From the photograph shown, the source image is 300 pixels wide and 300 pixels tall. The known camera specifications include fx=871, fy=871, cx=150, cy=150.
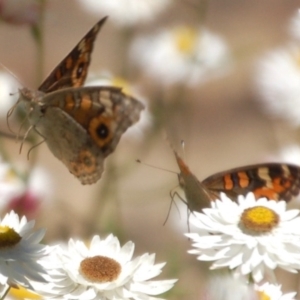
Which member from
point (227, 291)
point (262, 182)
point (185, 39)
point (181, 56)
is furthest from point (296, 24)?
point (185, 39)

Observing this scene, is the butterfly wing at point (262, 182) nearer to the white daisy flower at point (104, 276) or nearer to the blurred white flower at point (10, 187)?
the white daisy flower at point (104, 276)

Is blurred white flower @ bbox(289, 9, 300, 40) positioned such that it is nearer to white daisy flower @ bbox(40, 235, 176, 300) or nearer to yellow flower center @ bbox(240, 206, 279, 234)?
yellow flower center @ bbox(240, 206, 279, 234)

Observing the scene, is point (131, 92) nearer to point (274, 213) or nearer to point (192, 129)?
point (274, 213)

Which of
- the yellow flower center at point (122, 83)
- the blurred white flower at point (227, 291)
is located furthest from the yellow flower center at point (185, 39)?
the blurred white flower at point (227, 291)

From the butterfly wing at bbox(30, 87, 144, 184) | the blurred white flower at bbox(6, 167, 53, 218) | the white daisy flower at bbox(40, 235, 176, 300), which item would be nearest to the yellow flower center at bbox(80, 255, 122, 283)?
the white daisy flower at bbox(40, 235, 176, 300)

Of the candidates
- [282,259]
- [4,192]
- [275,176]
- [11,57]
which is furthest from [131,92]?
[11,57]

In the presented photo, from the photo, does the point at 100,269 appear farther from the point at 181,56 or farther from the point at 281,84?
the point at 181,56

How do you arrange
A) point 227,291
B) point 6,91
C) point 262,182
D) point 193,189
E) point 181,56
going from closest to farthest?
point 227,291 < point 193,189 < point 262,182 < point 6,91 < point 181,56
